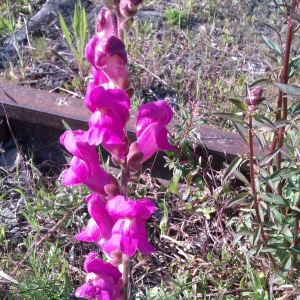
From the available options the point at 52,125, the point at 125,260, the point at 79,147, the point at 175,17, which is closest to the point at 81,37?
the point at 52,125

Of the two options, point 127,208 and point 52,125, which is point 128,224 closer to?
point 127,208

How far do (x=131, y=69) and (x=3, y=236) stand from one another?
147 cm

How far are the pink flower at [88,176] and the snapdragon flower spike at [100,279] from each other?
23 cm

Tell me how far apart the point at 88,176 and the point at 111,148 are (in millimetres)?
138

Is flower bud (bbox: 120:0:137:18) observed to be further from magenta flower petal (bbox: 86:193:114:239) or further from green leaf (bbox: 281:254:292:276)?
green leaf (bbox: 281:254:292:276)

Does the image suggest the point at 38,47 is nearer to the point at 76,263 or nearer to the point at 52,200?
the point at 52,200

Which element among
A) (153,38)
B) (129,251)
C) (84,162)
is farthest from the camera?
(153,38)

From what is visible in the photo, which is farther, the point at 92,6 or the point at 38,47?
the point at 92,6

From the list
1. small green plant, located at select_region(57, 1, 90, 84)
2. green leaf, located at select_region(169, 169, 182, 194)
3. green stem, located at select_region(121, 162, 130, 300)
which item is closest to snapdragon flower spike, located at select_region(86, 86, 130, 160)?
green stem, located at select_region(121, 162, 130, 300)

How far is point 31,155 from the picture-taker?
102 inches

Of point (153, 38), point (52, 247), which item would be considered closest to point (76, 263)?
point (52, 247)

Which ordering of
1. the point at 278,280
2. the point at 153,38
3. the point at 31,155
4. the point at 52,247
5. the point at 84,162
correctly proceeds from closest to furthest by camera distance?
the point at 84,162 < the point at 278,280 < the point at 52,247 < the point at 31,155 < the point at 153,38

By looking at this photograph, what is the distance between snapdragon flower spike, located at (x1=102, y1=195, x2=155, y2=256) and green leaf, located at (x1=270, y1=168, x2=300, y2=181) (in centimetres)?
45

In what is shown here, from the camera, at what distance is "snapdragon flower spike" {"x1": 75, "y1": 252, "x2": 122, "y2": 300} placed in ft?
4.65
